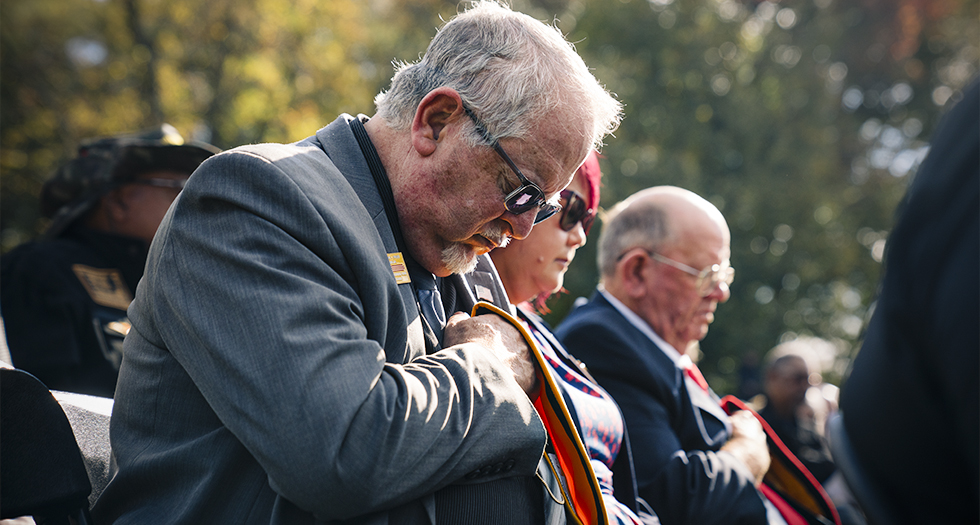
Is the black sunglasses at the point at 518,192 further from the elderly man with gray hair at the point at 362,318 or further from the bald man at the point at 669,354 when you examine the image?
the bald man at the point at 669,354

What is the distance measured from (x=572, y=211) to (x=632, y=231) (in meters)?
0.63

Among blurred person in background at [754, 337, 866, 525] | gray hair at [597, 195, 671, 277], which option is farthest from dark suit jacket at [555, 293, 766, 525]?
blurred person in background at [754, 337, 866, 525]

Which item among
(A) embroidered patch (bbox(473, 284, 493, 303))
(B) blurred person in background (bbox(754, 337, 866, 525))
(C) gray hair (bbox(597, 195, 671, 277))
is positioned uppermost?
(A) embroidered patch (bbox(473, 284, 493, 303))

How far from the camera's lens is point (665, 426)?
106 inches

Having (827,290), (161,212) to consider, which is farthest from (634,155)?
(161,212)

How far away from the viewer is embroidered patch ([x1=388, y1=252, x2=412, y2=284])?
1679 millimetres

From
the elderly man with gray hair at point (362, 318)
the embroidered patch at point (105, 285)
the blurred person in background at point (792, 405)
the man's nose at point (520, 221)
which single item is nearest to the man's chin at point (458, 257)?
the elderly man with gray hair at point (362, 318)

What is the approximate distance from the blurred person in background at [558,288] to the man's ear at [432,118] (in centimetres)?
76

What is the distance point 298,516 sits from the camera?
4.69 feet

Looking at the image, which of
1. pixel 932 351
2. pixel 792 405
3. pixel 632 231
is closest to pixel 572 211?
pixel 632 231

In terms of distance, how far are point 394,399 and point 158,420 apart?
0.57 m

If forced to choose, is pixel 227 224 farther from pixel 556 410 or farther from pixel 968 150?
pixel 968 150

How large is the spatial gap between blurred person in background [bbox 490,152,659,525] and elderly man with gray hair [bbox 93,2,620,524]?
1.37 feet

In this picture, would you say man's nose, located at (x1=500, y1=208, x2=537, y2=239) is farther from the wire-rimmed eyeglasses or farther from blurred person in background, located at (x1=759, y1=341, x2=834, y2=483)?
blurred person in background, located at (x1=759, y1=341, x2=834, y2=483)
